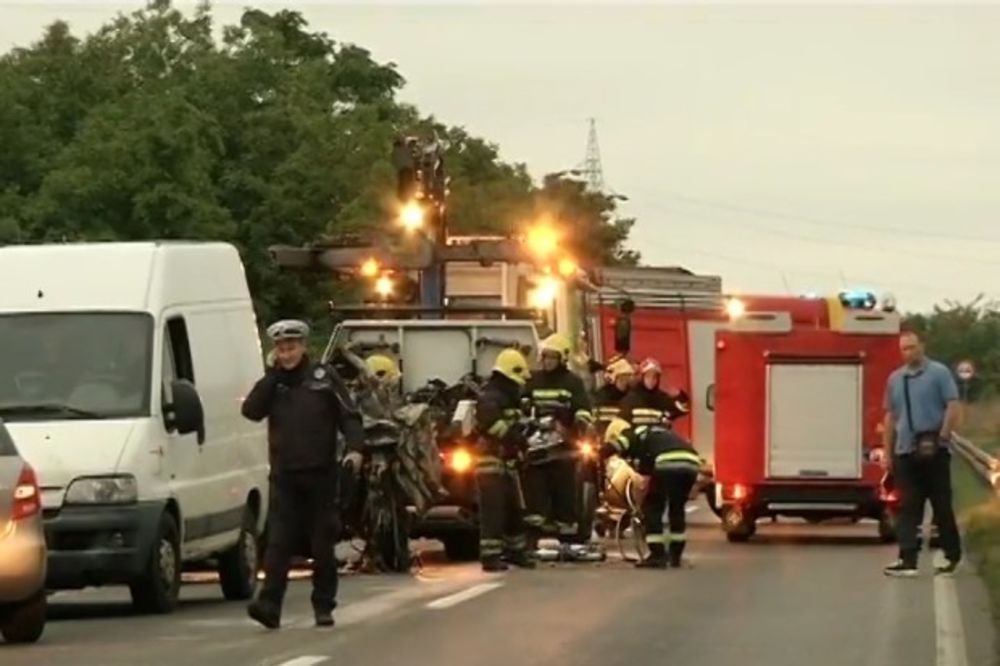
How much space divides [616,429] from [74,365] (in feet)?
24.2

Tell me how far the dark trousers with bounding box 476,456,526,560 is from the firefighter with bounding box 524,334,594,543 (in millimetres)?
450

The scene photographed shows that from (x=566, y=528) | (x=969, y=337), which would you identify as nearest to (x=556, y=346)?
(x=566, y=528)

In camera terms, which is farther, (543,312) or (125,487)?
(543,312)

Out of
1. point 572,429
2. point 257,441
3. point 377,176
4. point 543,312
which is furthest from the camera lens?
point 377,176

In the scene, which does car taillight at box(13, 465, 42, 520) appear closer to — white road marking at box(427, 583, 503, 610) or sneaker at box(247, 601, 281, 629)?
sneaker at box(247, 601, 281, 629)

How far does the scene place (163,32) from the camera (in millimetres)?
80188

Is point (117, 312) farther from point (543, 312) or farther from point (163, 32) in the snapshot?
point (163, 32)

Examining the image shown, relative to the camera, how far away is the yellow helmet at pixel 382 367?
24.5 metres

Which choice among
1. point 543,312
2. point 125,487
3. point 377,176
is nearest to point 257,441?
point 125,487

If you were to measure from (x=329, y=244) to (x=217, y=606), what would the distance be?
1038cm

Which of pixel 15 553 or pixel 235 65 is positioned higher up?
pixel 235 65

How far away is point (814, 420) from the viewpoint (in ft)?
99.2

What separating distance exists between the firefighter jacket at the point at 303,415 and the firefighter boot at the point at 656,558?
7.24m

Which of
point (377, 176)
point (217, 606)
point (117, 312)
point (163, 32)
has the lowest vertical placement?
point (217, 606)
